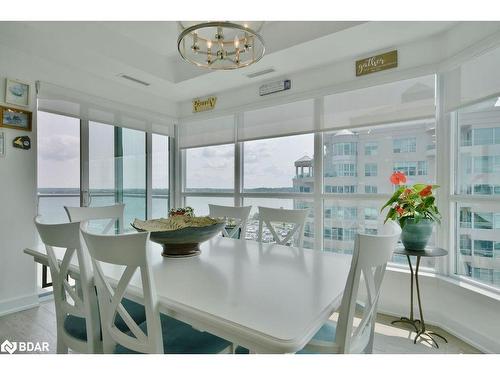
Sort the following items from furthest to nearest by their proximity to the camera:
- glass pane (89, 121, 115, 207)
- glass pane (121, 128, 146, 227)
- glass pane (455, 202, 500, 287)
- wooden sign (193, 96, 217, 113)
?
wooden sign (193, 96, 217, 113) < glass pane (121, 128, 146, 227) < glass pane (89, 121, 115, 207) < glass pane (455, 202, 500, 287)

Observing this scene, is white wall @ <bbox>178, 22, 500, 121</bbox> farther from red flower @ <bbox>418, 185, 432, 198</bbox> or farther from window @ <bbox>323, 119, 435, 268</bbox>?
red flower @ <bbox>418, 185, 432, 198</bbox>

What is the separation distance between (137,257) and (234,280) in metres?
0.46

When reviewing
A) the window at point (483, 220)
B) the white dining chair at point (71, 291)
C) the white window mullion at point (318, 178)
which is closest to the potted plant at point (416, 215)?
the window at point (483, 220)

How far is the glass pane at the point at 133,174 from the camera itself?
12.4ft

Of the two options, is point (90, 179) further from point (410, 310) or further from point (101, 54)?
point (410, 310)

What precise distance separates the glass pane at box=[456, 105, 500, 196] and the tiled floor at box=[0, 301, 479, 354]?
116cm

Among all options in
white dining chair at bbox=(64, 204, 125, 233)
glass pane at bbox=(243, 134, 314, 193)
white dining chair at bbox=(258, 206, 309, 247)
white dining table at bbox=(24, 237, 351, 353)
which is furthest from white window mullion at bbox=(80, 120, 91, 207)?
white dining chair at bbox=(258, 206, 309, 247)

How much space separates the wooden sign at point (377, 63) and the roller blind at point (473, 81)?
0.45 m

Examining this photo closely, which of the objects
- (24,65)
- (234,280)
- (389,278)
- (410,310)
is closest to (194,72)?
(24,65)

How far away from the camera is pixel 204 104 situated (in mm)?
4102

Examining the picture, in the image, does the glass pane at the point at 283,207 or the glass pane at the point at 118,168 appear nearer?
the glass pane at the point at 283,207

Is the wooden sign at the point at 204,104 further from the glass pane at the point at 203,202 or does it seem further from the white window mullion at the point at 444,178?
the white window mullion at the point at 444,178

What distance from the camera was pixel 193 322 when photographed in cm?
96

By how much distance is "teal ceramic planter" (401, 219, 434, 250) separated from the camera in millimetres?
2146
